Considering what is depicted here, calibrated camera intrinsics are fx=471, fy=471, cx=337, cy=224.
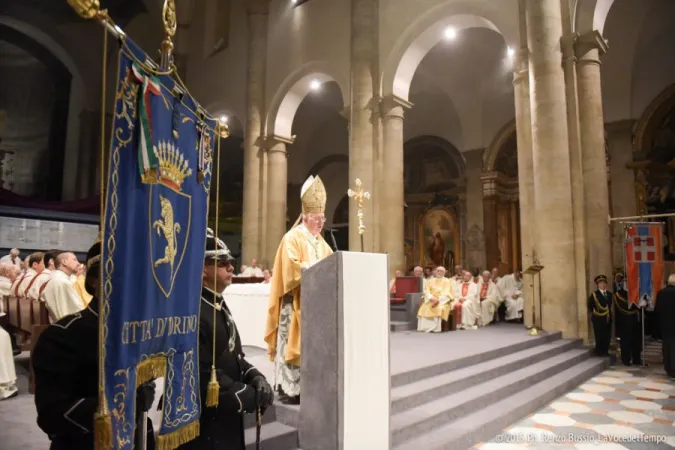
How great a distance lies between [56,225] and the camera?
1410cm

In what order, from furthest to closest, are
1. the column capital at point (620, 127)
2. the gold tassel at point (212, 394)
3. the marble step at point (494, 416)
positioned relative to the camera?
the column capital at point (620, 127) → the marble step at point (494, 416) → the gold tassel at point (212, 394)

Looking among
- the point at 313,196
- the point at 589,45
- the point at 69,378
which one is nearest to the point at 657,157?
the point at 589,45

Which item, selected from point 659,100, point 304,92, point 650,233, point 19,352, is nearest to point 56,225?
point 304,92

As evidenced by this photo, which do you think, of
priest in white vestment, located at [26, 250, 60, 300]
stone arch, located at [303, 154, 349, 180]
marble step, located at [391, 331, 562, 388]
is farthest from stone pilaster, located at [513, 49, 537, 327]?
stone arch, located at [303, 154, 349, 180]

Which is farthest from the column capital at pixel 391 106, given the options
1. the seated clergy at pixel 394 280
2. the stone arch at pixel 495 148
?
the stone arch at pixel 495 148

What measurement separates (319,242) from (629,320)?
6329 mm

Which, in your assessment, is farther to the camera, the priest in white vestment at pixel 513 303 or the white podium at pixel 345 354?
the priest in white vestment at pixel 513 303

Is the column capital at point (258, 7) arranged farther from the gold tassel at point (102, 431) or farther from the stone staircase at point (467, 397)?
the gold tassel at point (102, 431)

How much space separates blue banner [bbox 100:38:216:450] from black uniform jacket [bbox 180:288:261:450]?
0.13 m

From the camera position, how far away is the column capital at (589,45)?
340 inches

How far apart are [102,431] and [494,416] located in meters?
3.98

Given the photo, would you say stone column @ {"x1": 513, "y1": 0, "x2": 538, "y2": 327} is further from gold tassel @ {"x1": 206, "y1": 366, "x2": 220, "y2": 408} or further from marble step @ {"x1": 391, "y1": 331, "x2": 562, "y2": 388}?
gold tassel @ {"x1": 206, "y1": 366, "x2": 220, "y2": 408}

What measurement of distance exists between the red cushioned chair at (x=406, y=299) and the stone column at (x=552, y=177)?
2317 millimetres

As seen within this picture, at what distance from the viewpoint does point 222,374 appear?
2090 millimetres
